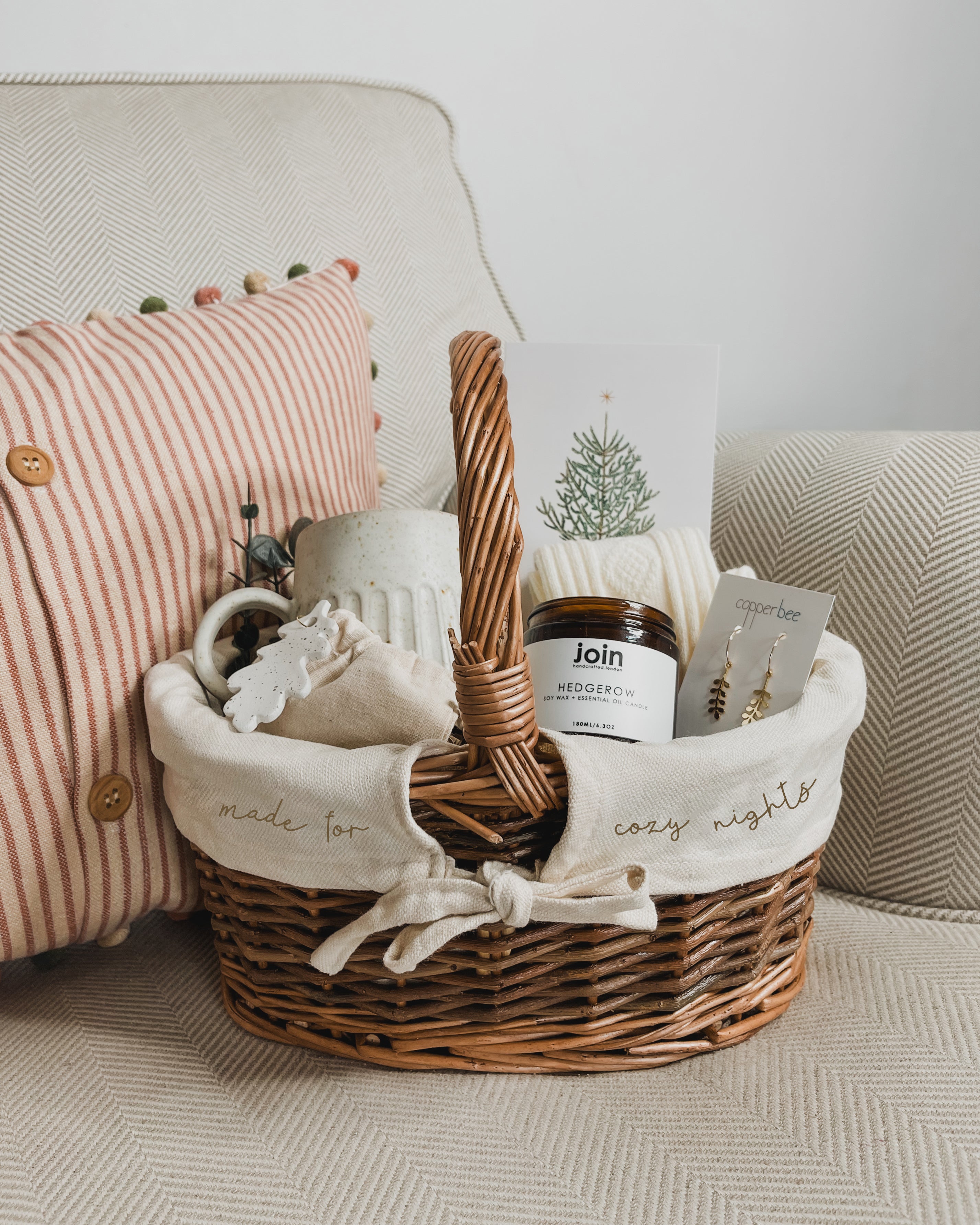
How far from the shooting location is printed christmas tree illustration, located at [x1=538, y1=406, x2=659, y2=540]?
78 cm

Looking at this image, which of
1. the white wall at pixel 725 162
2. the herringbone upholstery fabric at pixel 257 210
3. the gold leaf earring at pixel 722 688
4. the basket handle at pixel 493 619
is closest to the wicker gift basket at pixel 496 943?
the basket handle at pixel 493 619

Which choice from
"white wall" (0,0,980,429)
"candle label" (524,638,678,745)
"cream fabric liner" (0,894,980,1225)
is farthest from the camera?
"white wall" (0,0,980,429)

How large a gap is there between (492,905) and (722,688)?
9.1 inches

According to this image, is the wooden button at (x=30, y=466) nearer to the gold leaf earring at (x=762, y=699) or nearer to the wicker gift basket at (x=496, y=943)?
the wicker gift basket at (x=496, y=943)

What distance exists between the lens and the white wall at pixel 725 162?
117 centimetres

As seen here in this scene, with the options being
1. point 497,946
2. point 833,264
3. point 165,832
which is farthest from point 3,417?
point 833,264

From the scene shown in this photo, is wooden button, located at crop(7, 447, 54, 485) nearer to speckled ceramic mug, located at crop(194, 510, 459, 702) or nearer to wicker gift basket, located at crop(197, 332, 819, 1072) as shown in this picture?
speckled ceramic mug, located at crop(194, 510, 459, 702)

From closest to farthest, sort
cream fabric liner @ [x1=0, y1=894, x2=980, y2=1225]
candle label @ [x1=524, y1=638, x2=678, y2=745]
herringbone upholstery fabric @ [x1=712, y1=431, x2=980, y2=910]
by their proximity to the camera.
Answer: cream fabric liner @ [x1=0, y1=894, x2=980, y2=1225]
candle label @ [x1=524, y1=638, x2=678, y2=745]
herringbone upholstery fabric @ [x1=712, y1=431, x2=980, y2=910]

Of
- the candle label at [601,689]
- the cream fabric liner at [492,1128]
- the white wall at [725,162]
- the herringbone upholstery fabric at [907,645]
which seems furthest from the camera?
the white wall at [725,162]

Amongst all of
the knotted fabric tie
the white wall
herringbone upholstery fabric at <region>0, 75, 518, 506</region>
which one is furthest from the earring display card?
the white wall

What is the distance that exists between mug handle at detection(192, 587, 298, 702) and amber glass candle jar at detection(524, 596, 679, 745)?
165mm

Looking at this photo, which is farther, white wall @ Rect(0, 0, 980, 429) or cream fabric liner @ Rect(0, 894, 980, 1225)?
white wall @ Rect(0, 0, 980, 429)

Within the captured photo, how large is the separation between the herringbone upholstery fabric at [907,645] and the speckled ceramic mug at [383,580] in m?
0.33

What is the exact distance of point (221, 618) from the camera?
58 cm
